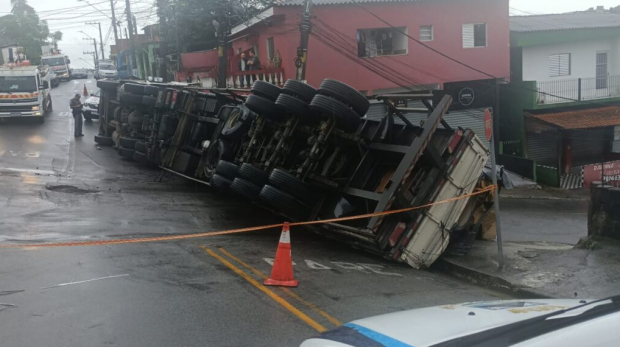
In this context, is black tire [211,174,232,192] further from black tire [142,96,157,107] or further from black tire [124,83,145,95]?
black tire [124,83,145,95]

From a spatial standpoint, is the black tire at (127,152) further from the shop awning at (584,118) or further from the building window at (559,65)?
the building window at (559,65)

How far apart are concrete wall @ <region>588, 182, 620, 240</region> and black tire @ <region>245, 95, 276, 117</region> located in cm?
621

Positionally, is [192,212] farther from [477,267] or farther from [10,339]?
[10,339]

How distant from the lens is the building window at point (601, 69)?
110 feet

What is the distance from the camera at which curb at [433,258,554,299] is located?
9.28m

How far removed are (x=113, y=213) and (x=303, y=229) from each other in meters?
4.15

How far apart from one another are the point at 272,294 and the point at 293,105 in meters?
5.17

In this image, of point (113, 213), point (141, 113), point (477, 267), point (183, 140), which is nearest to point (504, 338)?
point (477, 267)

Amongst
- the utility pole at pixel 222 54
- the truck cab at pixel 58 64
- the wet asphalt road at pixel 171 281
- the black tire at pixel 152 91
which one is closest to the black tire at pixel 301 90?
the wet asphalt road at pixel 171 281

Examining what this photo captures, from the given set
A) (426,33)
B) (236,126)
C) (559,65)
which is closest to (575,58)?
(559,65)

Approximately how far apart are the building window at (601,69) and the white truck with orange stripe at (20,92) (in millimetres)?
Result: 27859

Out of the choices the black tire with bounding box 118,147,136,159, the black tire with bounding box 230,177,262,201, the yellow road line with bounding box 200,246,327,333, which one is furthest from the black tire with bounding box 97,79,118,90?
the yellow road line with bounding box 200,246,327,333

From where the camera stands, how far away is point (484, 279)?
10258 mm

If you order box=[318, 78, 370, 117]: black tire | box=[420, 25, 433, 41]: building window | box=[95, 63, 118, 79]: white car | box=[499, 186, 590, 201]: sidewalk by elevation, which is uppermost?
box=[420, 25, 433, 41]: building window
